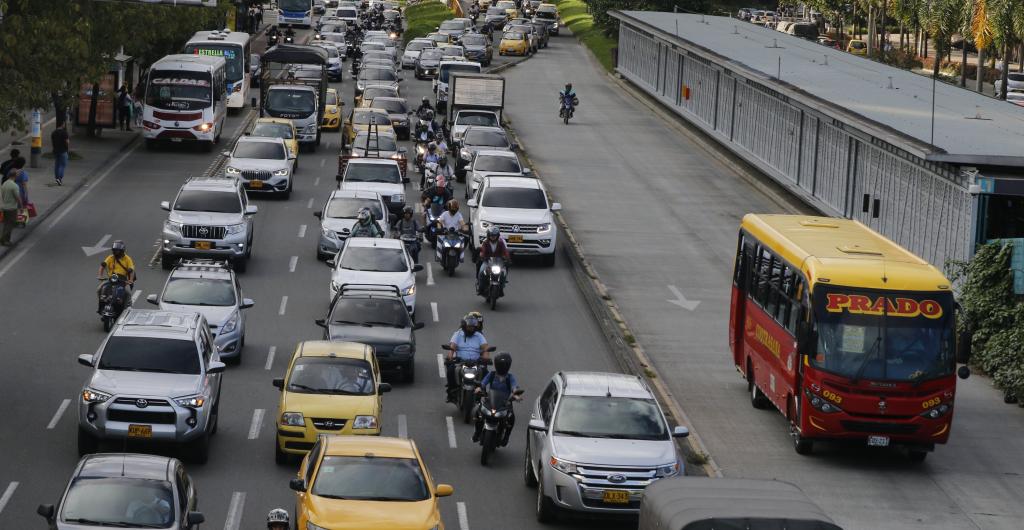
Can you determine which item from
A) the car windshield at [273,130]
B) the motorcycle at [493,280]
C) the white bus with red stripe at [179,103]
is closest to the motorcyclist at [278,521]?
the motorcycle at [493,280]

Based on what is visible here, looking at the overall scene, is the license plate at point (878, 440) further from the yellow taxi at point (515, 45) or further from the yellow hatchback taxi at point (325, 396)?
the yellow taxi at point (515, 45)

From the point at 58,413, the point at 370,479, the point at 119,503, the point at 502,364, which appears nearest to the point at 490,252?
the point at 502,364

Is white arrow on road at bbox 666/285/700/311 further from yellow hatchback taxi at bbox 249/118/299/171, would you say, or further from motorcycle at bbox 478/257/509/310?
yellow hatchback taxi at bbox 249/118/299/171

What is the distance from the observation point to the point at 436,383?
27750 millimetres

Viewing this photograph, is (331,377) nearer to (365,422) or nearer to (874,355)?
(365,422)

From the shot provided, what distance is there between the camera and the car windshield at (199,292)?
92.9 ft

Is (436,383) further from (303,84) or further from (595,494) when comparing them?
(303,84)

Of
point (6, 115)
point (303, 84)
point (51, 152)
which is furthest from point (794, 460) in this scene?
point (303, 84)

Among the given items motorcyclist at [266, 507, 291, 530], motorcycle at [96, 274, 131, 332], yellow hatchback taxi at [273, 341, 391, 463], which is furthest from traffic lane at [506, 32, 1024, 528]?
motorcycle at [96, 274, 131, 332]

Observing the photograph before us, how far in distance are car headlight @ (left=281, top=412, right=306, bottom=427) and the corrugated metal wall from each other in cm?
1649

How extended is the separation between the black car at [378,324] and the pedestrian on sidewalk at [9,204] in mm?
12137

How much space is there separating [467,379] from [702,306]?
11.5 m

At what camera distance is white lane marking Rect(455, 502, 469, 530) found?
19795mm

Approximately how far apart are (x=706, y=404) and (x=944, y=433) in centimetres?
484
